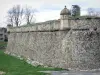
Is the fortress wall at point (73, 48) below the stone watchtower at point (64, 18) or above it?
below

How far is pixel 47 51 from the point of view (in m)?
32.0

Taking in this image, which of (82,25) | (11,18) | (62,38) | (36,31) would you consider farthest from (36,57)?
(11,18)

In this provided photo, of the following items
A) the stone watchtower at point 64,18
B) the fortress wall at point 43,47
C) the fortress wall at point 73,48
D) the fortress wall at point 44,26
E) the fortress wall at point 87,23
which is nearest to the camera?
the fortress wall at point 73,48

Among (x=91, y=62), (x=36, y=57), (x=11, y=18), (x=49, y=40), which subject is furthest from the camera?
(x=11, y=18)

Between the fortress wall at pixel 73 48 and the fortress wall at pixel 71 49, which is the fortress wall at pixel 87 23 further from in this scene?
the fortress wall at pixel 71 49

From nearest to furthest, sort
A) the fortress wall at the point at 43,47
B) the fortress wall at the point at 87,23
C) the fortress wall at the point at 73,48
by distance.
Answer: the fortress wall at the point at 73,48 < the fortress wall at the point at 87,23 < the fortress wall at the point at 43,47

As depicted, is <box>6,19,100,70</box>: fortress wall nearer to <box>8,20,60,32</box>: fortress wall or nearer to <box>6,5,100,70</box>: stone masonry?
<box>6,5,100,70</box>: stone masonry

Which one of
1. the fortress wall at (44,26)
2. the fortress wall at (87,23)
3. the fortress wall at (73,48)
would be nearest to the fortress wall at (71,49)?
the fortress wall at (73,48)

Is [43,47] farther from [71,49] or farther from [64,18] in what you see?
[71,49]

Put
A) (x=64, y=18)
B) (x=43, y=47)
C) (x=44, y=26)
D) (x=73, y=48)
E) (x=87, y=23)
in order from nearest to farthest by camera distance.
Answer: (x=87, y=23) → (x=73, y=48) → (x=64, y=18) → (x=44, y=26) → (x=43, y=47)

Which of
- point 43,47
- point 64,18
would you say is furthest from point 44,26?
point 64,18

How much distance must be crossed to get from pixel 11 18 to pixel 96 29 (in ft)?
219

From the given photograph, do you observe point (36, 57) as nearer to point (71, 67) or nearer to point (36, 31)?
point (36, 31)

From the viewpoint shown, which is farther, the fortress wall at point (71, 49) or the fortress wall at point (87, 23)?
the fortress wall at point (87, 23)
